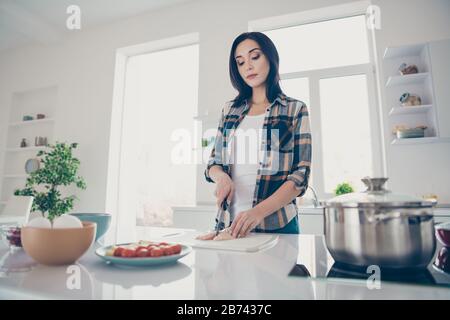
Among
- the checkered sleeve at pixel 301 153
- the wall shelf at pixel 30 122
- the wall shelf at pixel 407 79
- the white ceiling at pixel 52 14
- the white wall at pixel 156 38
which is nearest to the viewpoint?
the checkered sleeve at pixel 301 153

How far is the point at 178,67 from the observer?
3.71 m

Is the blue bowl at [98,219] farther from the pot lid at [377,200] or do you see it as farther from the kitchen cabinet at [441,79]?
the kitchen cabinet at [441,79]

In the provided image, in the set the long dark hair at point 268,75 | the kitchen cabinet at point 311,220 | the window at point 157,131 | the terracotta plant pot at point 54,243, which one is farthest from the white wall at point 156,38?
the terracotta plant pot at point 54,243

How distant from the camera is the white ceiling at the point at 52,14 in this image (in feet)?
11.7

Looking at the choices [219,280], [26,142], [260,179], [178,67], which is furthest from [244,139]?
[26,142]

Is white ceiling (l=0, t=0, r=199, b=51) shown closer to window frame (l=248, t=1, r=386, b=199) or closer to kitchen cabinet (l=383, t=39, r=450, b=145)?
window frame (l=248, t=1, r=386, b=199)

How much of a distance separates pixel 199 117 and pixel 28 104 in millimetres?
3365

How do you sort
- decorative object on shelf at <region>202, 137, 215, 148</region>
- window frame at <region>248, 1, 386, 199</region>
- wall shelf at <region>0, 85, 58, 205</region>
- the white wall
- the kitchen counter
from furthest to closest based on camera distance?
wall shelf at <region>0, 85, 58, 205</region>, decorative object on shelf at <region>202, 137, 215, 148</region>, window frame at <region>248, 1, 386, 199</region>, the white wall, the kitchen counter

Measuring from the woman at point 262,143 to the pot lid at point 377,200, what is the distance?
417mm

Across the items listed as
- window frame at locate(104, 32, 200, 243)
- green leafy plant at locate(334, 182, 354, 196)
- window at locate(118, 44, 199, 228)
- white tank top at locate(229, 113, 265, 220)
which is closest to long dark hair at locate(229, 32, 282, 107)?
white tank top at locate(229, 113, 265, 220)

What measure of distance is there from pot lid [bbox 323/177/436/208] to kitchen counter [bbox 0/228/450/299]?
0.12 m

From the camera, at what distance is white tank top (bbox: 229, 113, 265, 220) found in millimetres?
1134

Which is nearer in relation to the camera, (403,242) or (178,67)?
(403,242)

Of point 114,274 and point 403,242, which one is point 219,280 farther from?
point 403,242
